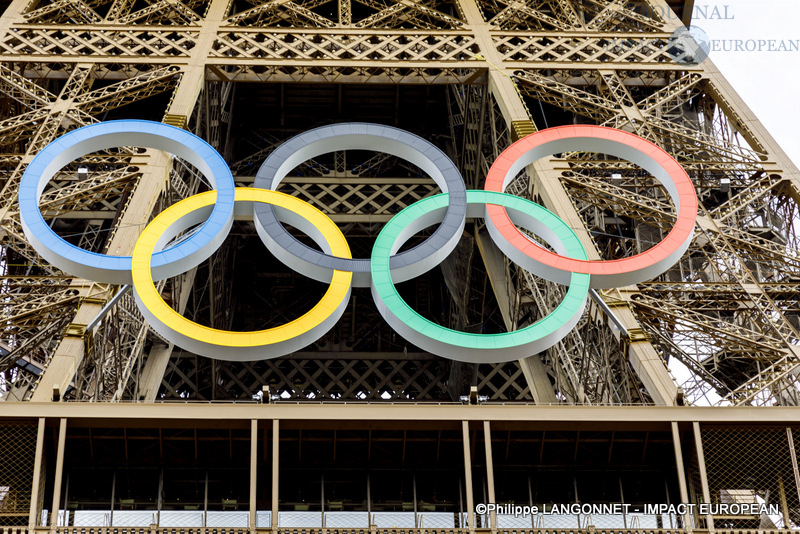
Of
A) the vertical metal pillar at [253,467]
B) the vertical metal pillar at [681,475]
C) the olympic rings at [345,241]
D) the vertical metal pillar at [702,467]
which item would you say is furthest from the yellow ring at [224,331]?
the vertical metal pillar at [702,467]

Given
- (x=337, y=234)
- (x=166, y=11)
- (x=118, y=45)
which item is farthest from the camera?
(x=166, y=11)

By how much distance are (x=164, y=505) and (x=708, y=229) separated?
16493mm

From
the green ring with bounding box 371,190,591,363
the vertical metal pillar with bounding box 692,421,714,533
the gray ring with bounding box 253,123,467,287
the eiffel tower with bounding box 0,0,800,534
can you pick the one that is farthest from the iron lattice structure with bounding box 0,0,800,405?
the gray ring with bounding box 253,123,467,287

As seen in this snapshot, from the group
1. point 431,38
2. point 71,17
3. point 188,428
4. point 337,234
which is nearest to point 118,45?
point 71,17

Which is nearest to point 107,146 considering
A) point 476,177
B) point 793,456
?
point 476,177

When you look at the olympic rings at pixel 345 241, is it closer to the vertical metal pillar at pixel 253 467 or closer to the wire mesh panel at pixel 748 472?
the vertical metal pillar at pixel 253 467

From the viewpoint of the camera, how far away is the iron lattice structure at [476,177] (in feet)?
104

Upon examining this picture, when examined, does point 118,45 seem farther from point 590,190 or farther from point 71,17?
point 590,190

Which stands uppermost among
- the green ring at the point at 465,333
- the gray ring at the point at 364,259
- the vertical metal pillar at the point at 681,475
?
the gray ring at the point at 364,259

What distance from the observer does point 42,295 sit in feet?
106

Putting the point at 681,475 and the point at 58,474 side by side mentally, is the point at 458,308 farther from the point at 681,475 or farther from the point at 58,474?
the point at 58,474

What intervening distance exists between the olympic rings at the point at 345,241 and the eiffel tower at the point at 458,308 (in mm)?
1604

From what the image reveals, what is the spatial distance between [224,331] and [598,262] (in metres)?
8.59

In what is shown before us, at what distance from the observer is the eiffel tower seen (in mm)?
26188
